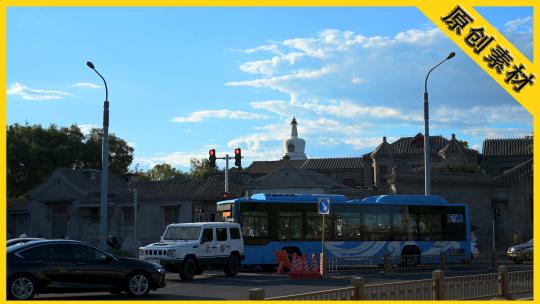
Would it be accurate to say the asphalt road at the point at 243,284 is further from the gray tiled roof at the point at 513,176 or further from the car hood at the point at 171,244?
the gray tiled roof at the point at 513,176

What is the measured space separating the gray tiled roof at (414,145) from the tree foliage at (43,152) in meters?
33.9

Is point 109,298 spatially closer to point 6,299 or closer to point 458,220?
point 6,299

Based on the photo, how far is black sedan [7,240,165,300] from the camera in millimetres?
16781

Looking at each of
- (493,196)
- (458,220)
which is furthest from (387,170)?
(458,220)

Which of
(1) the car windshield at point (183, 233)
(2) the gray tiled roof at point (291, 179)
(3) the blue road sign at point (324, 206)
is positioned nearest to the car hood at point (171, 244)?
(1) the car windshield at point (183, 233)

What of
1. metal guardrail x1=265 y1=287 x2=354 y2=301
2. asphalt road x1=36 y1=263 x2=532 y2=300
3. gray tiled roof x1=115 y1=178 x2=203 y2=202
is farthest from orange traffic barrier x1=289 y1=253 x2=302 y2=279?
gray tiled roof x1=115 y1=178 x2=203 y2=202

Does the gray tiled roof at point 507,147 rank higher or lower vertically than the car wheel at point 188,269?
higher

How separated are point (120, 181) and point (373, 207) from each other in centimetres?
3563

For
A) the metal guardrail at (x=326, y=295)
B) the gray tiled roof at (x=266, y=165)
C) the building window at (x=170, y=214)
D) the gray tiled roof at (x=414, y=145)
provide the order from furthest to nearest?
1. the gray tiled roof at (x=266, y=165)
2. the gray tiled roof at (x=414, y=145)
3. the building window at (x=170, y=214)
4. the metal guardrail at (x=326, y=295)

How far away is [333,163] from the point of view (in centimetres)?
8375

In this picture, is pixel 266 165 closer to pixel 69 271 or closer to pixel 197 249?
pixel 197 249

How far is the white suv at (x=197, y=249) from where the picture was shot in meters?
25.0

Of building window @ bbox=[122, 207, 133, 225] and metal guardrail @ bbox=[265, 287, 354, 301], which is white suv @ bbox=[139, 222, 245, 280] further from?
building window @ bbox=[122, 207, 133, 225]

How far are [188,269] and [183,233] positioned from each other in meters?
1.63
